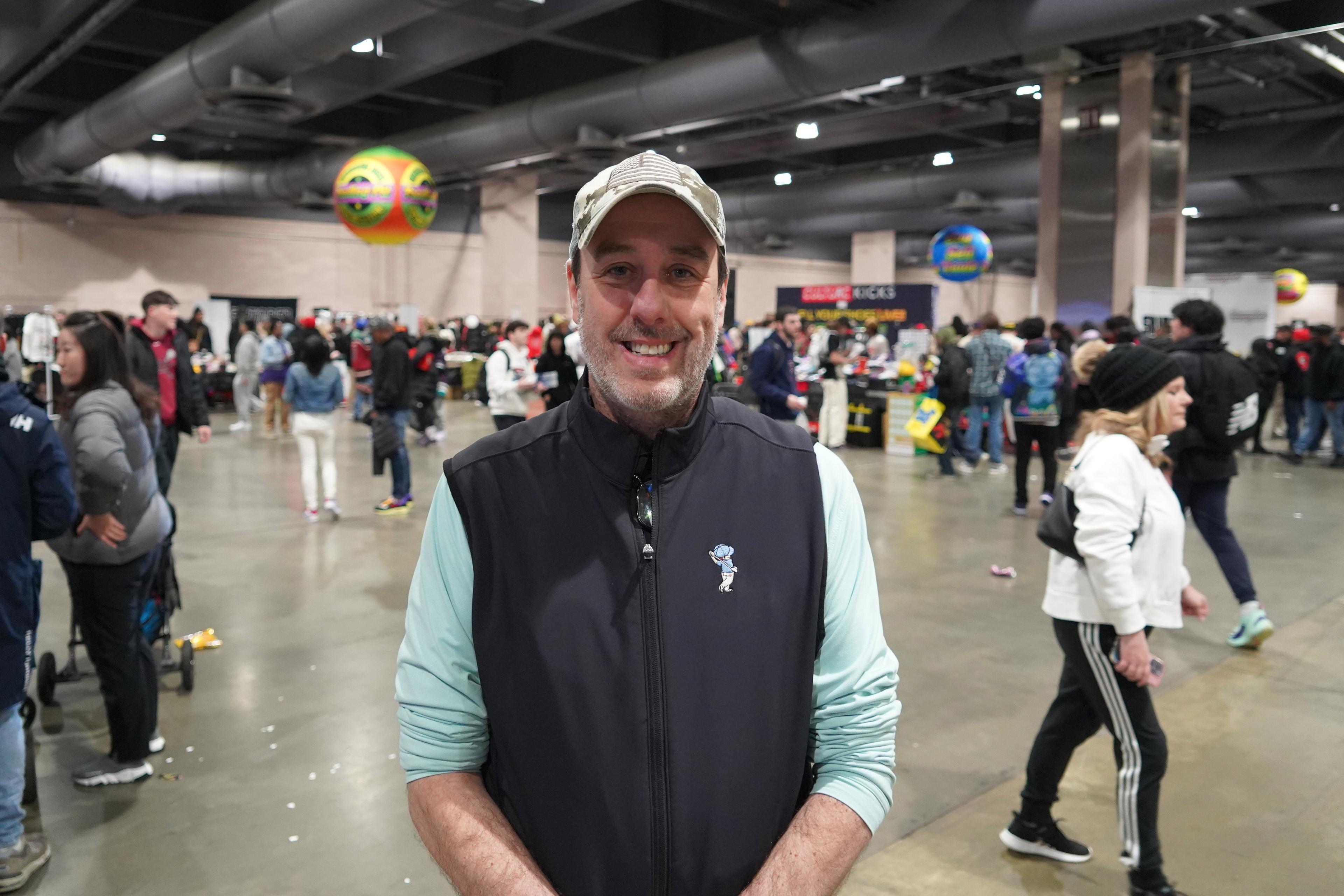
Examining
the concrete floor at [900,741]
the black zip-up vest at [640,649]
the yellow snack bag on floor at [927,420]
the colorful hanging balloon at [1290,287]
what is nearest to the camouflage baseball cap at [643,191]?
the black zip-up vest at [640,649]

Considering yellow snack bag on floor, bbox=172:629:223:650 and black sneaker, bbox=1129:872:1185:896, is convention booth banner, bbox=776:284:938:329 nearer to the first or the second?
yellow snack bag on floor, bbox=172:629:223:650

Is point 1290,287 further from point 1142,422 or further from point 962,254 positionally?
point 1142,422

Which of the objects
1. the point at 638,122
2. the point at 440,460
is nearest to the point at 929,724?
the point at 440,460

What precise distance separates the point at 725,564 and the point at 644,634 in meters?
0.13

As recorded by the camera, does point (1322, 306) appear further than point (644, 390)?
Yes

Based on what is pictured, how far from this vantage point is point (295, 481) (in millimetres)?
9609

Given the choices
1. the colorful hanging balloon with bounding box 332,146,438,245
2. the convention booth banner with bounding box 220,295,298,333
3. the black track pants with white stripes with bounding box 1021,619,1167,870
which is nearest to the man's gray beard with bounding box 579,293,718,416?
the black track pants with white stripes with bounding box 1021,619,1167,870

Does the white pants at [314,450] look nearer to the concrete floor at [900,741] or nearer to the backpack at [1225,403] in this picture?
the concrete floor at [900,741]

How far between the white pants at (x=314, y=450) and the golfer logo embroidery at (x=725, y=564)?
7.02m

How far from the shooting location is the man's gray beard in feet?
4.05

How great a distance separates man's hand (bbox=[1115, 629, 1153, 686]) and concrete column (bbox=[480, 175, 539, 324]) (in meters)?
16.5

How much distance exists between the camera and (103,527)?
327 centimetres

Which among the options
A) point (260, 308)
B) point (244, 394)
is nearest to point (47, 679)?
point (244, 394)

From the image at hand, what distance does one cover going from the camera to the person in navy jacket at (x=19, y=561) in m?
2.72
